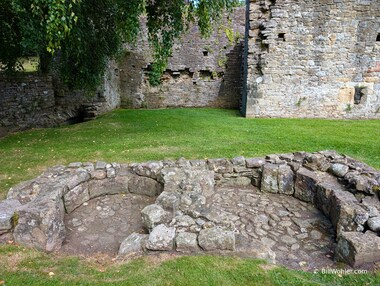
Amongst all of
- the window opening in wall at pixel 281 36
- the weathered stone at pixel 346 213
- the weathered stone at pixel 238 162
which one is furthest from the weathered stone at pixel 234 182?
the window opening in wall at pixel 281 36

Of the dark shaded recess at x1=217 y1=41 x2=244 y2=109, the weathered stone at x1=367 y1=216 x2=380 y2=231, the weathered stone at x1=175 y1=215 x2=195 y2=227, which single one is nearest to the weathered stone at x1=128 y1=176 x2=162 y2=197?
the weathered stone at x1=175 y1=215 x2=195 y2=227

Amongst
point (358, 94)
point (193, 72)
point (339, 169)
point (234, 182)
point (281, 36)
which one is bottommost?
point (234, 182)

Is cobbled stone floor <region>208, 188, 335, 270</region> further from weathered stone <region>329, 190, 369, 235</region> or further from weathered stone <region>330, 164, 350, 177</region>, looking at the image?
weathered stone <region>330, 164, 350, 177</region>

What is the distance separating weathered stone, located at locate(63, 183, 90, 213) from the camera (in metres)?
4.06

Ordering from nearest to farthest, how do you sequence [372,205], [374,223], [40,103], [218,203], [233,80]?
[374,223]
[372,205]
[218,203]
[40,103]
[233,80]

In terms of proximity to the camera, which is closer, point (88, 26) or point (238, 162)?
point (238, 162)

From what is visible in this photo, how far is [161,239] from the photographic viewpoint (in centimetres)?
288

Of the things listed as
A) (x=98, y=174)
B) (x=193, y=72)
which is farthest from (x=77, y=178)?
(x=193, y=72)

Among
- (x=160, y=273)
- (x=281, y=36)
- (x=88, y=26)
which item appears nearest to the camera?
(x=160, y=273)

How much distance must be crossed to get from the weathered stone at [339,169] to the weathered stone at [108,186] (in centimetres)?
350

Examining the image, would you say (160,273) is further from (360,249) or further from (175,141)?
(175,141)

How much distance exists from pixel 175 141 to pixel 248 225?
3594mm

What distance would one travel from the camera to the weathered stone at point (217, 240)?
9.18 ft

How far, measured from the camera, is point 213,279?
239cm
